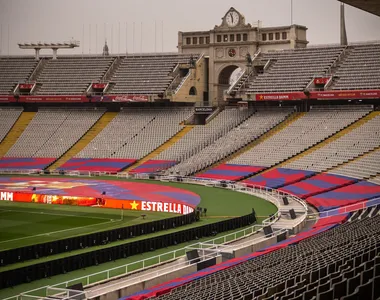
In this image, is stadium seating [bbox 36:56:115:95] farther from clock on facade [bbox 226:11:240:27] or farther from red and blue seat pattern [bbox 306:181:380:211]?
red and blue seat pattern [bbox 306:181:380:211]

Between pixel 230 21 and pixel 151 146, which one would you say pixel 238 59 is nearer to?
pixel 230 21

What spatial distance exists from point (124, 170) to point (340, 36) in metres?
26.6

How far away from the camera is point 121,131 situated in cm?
7419

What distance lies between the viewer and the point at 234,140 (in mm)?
67062

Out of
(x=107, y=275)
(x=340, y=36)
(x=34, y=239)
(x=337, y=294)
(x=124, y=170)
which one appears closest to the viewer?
(x=337, y=294)

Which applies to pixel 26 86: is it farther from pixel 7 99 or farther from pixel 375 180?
pixel 375 180

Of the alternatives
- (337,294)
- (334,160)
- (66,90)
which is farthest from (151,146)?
(337,294)

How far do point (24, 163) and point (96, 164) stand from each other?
764 centimetres

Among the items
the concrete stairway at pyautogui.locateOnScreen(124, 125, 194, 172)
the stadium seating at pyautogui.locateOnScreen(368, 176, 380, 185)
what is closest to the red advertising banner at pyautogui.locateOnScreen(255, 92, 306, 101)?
the concrete stairway at pyautogui.locateOnScreen(124, 125, 194, 172)

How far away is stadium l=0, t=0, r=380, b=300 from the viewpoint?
23.9 metres

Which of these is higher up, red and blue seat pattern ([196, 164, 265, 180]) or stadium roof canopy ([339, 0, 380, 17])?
stadium roof canopy ([339, 0, 380, 17])

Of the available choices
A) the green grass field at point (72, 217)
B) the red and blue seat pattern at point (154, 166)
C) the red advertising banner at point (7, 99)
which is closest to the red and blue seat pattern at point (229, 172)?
the red and blue seat pattern at point (154, 166)

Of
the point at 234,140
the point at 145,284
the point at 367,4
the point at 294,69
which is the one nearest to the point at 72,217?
the point at 145,284

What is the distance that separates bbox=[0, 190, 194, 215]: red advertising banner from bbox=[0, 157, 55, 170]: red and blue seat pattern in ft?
66.4
